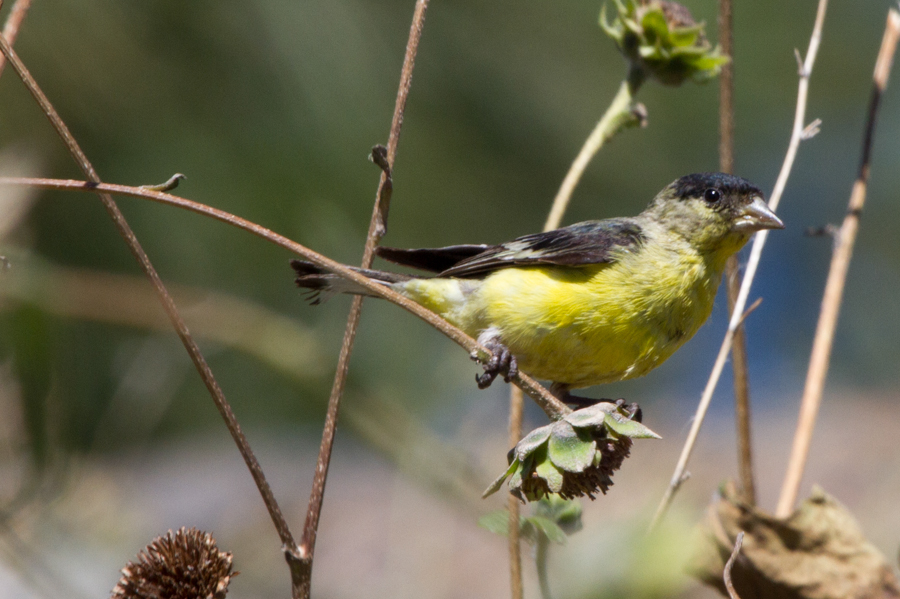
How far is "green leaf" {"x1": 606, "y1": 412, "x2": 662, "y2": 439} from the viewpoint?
1.37 m

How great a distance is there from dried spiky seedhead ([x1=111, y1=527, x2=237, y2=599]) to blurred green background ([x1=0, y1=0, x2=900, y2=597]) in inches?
76.8

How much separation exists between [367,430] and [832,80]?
6625 mm

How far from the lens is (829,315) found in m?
2.18

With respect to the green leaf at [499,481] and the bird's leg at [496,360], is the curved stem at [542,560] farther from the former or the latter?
the bird's leg at [496,360]

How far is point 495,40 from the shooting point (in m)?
6.44

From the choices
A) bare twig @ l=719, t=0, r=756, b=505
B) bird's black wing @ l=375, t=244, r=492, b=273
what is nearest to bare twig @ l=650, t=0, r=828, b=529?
bare twig @ l=719, t=0, r=756, b=505

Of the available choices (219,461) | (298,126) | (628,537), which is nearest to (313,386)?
(628,537)

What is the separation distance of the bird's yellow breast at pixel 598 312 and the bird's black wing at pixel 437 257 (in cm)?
19

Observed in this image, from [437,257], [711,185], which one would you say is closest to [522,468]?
[437,257]

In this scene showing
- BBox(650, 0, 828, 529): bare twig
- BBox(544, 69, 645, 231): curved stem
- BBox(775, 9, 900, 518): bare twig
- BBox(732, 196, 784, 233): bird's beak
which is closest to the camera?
BBox(650, 0, 828, 529): bare twig

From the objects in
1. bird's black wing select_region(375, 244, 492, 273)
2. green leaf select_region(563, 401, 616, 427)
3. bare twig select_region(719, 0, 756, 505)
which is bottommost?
green leaf select_region(563, 401, 616, 427)

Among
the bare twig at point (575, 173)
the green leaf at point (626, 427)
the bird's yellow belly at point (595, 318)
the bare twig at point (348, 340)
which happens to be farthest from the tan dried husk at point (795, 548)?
the bare twig at point (348, 340)

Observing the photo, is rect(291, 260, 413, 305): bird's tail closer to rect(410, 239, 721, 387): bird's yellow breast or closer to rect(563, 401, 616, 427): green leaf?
rect(410, 239, 721, 387): bird's yellow breast

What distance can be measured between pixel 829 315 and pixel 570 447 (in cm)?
112
